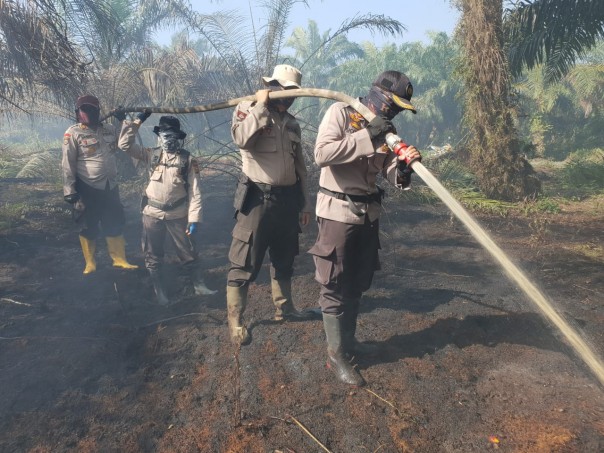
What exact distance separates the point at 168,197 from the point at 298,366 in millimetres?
2176

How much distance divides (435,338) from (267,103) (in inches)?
91.8

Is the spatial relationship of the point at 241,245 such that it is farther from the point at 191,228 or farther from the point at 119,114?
the point at 119,114

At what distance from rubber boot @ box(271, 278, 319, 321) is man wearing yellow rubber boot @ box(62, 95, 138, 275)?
90.6 inches

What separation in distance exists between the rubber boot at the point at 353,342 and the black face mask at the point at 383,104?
149 cm

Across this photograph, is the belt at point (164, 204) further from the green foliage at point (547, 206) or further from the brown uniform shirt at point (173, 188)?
the green foliage at point (547, 206)

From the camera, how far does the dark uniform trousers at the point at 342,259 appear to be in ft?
9.43

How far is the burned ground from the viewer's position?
247 centimetres

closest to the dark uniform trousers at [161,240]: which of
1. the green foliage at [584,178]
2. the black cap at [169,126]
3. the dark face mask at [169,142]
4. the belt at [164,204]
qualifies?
the belt at [164,204]

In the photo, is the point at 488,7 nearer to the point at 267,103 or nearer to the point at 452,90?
the point at 267,103

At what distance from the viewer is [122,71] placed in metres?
9.72

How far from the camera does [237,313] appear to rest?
3.51m

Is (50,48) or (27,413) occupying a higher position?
(50,48)

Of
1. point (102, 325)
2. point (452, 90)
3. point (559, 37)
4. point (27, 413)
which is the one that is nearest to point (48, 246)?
point (102, 325)

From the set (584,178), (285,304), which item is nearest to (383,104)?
(285,304)
